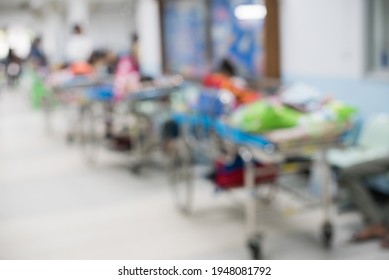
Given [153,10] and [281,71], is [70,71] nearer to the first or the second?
[153,10]

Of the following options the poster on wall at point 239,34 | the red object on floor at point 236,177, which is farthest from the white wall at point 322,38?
the red object on floor at point 236,177

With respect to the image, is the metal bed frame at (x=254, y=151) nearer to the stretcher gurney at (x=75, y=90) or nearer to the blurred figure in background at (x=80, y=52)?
the stretcher gurney at (x=75, y=90)

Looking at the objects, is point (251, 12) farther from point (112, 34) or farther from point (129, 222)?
point (112, 34)

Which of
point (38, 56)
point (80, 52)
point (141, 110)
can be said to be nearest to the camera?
point (141, 110)

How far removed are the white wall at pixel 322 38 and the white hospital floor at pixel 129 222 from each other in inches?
43.6

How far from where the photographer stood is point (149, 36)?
7.82 metres

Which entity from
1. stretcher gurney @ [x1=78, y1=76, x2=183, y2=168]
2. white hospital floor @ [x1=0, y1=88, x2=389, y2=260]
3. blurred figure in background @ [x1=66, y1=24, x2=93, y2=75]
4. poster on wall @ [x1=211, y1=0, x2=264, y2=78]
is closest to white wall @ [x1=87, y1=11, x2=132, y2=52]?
blurred figure in background @ [x1=66, y1=24, x2=93, y2=75]

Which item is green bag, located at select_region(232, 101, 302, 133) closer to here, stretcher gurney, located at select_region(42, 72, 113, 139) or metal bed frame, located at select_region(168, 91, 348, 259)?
metal bed frame, located at select_region(168, 91, 348, 259)

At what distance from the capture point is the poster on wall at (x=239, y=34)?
16.3 feet

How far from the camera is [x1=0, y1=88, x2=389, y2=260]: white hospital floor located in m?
2.94

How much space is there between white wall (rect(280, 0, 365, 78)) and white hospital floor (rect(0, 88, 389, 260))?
1.11m

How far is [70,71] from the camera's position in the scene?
21.4ft

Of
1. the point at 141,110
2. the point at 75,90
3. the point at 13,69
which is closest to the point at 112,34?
the point at 13,69

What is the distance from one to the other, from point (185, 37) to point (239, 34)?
1.62 m
